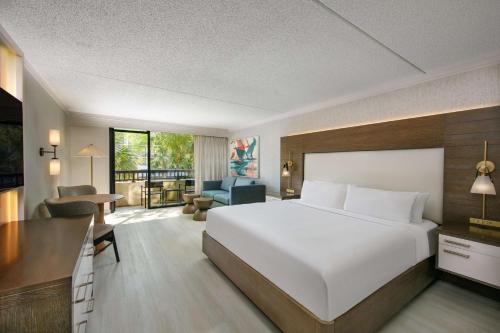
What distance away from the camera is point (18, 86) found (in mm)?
2010

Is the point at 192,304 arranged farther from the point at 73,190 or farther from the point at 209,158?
the point at 209,158

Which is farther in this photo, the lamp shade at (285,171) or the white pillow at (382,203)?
the lamp shade at (285,171)

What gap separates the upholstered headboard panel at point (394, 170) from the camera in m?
2.53

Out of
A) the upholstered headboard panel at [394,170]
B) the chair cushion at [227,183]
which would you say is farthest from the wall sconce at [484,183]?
the chair cushion at [227,183]

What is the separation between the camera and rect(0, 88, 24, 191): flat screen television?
4.90 ft

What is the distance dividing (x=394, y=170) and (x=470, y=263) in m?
1.25

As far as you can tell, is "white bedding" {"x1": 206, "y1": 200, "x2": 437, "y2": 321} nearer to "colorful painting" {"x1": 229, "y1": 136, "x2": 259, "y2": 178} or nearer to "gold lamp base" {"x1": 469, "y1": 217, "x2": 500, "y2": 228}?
"gold lamp base" {"x1": 469, "y1": 217, "x2": 500, "y2": 228}

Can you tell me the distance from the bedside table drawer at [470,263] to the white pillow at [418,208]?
0.32 meters

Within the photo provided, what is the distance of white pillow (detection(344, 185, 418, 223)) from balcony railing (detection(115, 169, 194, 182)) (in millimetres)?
5040

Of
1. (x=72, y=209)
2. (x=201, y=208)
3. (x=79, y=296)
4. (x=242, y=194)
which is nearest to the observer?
(x=79, y=296)

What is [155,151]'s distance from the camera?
6.42 metres

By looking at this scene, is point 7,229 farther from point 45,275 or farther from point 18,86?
point 18,86

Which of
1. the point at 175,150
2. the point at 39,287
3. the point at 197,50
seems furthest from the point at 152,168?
the point at 39,287

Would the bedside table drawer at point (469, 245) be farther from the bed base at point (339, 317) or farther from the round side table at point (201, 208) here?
the round side table at point (201, 208)
